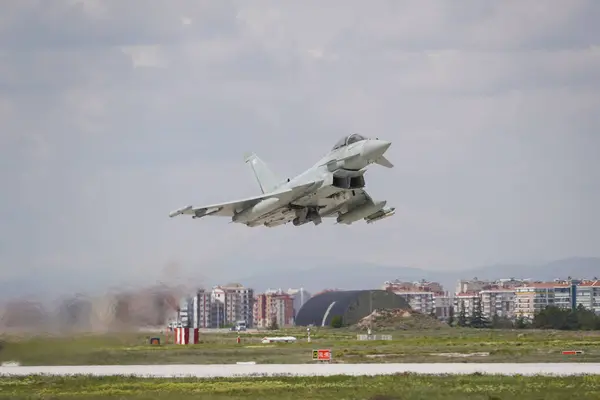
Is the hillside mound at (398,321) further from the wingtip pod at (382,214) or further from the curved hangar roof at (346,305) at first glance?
the wingtip pod at (382,214)

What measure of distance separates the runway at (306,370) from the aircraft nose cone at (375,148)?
9.04m

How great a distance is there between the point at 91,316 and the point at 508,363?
63.8ft

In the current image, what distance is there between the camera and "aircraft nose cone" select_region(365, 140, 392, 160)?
40.3 m

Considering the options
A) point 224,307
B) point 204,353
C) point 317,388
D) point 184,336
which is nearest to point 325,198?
point 317,388

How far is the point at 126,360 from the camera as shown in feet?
162

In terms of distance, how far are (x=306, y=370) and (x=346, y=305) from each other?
304ft

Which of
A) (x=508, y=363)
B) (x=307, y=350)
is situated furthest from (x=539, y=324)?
(x=508, y=363)

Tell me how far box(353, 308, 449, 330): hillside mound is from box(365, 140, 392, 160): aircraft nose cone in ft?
214

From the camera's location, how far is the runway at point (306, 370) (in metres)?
39.8

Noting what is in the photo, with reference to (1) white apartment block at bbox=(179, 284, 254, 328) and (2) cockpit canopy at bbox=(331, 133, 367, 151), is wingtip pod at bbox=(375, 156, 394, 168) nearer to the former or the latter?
(2) cockpit canopy at bbox=(331, 133, 367, 151)

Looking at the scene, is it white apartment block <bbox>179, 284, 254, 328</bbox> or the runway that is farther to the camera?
white apartment block <bbox>179, 284, 254, 328</bbox>

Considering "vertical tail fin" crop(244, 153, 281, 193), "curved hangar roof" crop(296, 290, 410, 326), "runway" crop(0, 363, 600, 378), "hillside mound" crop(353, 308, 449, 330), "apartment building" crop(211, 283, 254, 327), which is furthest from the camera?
"apartment building" crop(211, 283, 254, 327)

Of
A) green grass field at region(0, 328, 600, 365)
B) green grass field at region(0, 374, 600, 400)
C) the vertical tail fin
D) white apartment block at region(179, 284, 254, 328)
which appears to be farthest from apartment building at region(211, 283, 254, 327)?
green grass field at region(0, 374, 600, 400)

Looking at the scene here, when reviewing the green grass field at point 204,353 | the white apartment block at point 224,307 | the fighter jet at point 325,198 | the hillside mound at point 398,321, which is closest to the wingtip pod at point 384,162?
the fighter jet at point 325,198
